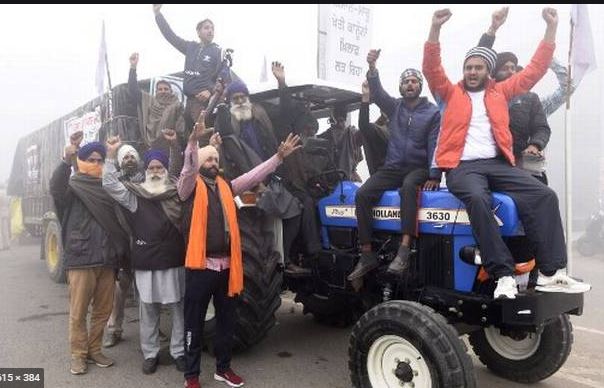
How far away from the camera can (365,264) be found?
3686 mm

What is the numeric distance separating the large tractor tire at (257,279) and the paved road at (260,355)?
37 centimetres

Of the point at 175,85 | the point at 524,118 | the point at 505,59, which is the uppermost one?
the point at 175,85

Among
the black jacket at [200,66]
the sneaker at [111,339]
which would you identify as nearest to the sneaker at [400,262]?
the black jacket at [200,66]

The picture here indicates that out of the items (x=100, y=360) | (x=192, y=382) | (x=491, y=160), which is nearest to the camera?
(x=491, y=160)

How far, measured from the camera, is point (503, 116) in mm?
3299

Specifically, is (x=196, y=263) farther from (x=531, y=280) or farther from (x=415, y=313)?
(x=531, y=280)

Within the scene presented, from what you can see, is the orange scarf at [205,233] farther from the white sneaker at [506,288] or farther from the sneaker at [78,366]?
the white sneaker at [506,288]

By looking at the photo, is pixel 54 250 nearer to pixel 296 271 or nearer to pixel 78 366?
pixel 78 366

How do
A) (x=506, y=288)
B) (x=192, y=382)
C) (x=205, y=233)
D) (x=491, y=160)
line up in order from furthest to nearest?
(x=192, y=382) → (x=205, y=233) → (x=491, y=160) → (x=506, y=288)

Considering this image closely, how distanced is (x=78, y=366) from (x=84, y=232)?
1147mm

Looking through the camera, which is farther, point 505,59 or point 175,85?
point 175,85

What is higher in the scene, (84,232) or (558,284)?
(84,232)

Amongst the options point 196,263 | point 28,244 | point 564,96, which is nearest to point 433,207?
point 196,263

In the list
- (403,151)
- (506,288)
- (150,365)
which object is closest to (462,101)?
(403,151)
